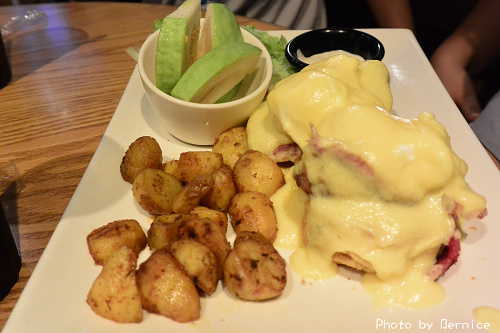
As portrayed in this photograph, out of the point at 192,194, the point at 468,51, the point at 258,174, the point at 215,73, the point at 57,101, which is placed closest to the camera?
the point at 192,194

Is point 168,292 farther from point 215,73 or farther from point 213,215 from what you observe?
point 215,73

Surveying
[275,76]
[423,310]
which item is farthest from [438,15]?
[423,310]

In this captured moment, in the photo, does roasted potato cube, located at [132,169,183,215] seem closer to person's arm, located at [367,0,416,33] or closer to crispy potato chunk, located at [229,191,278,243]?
crispy potato chunk, located at [229,191,278,243]

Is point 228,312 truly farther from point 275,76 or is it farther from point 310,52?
point 310,52

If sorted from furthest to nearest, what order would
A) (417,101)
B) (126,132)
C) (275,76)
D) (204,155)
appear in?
(275,76) < (417,101) < (126,132) < (204,155)

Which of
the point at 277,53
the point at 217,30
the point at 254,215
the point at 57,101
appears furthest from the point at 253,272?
the point at 57,101

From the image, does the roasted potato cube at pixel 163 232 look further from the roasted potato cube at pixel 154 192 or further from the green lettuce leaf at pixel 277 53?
the green lettuce leaf at pixel 277 53

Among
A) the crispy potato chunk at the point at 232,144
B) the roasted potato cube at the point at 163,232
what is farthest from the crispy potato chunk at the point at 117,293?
the crispy potato chunk at the point at 232,144
